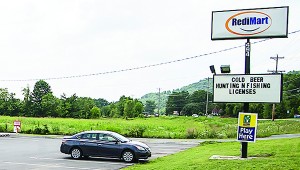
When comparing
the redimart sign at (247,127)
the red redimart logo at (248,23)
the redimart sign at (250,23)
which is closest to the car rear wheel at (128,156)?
the redimart sign at (247,127)

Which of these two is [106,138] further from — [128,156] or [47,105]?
[47,105]

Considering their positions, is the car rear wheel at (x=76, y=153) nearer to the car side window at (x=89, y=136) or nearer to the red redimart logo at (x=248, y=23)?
the car side window at (x=89, y=136)

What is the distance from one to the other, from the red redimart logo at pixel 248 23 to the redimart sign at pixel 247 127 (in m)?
3.22

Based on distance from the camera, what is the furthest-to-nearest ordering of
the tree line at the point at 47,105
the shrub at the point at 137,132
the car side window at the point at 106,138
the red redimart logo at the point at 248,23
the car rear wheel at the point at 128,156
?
the tree line at the point at 47,105, the shrub at the point at 137,132, the car side window at the point at 106,138, the car rear wheel at the point at 128,156, the red redimart logo at the point at 248,23

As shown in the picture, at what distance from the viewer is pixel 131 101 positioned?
124625 mm

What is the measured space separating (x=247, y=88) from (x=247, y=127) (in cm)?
150

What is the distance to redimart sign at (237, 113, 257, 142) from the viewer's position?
14195 millimetres

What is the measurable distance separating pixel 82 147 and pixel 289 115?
311 ft

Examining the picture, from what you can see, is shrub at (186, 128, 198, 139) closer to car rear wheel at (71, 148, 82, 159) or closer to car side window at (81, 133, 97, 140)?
car side window at (81, 133, 97, 140)

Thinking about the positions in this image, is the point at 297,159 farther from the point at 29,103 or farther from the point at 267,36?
the point at 29,103

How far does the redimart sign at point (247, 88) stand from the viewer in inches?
553

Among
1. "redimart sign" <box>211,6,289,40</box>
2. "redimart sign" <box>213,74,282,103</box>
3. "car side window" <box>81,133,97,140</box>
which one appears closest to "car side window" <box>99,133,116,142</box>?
"car side window" <box>81,133,97,140</box>

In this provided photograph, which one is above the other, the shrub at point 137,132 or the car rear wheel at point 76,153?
the car rear wheel at point 76,153

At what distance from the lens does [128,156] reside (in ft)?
58.2
